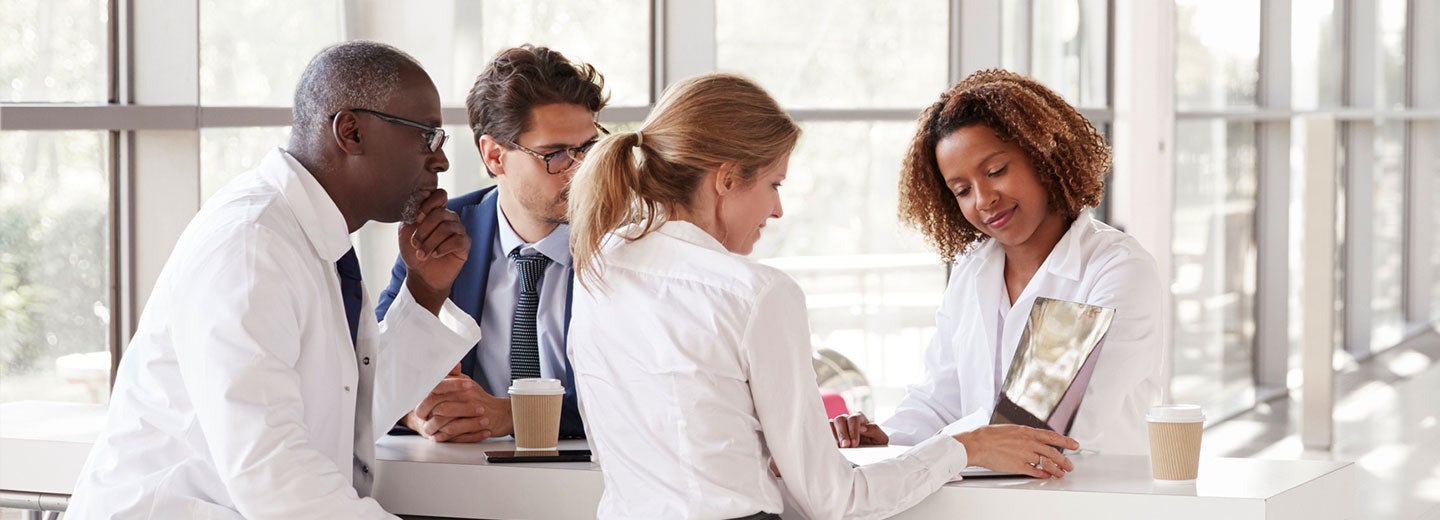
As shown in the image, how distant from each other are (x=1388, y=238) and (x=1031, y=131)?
35.6 ft

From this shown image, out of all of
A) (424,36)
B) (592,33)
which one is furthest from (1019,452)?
(592,33)

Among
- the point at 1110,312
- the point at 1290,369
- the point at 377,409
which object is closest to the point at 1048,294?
the point at 1110,312

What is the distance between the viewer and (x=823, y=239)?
6.42 meters

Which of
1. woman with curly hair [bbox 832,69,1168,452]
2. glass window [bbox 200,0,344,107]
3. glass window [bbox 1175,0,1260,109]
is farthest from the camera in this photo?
glass window [bbox 1175,0,1260,109]

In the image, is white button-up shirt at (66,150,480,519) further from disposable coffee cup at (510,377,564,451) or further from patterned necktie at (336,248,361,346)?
disposable coffee cup at (510,377,564,451)

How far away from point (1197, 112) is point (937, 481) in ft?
21.1

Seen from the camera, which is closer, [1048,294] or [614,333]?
[614,333]

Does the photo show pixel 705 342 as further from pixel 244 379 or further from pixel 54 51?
pixel 54 51

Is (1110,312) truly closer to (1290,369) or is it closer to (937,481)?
(937,481)

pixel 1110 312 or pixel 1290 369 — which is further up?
pixel 1110 312

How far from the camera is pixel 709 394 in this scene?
200 centimetres

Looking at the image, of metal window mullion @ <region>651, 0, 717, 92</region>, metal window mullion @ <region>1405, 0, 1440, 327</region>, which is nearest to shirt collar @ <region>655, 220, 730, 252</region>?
metal window mullion @ <region>651, 0, 717, 92</region>

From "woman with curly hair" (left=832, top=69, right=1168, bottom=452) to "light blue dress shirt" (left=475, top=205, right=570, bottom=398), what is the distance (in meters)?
0.65

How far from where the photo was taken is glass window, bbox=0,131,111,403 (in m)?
3.20
